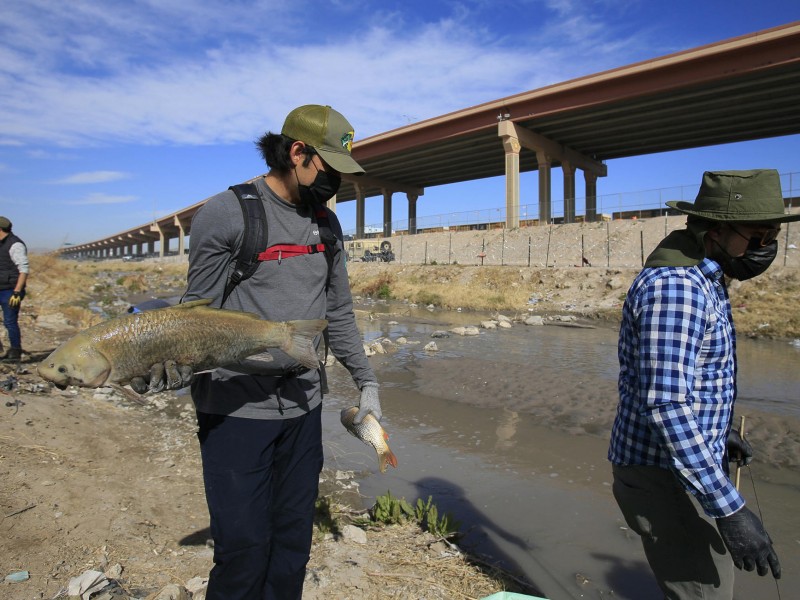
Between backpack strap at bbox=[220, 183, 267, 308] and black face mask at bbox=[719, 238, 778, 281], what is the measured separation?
5.87ft

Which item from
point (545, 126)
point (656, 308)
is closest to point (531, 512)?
point (656, 308)

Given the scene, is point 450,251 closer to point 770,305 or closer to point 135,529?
point 770,305

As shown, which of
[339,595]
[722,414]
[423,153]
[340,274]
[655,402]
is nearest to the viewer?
[655,402]

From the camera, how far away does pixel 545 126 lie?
2797 cm

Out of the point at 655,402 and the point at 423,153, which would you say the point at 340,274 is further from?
the point at 423,153

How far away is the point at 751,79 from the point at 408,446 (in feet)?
76.4

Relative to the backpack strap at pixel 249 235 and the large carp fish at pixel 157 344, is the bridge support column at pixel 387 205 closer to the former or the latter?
the backpack strap at pixel 249 235

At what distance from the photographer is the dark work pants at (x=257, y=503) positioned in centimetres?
193

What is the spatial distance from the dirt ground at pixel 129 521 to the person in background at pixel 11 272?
1.30m

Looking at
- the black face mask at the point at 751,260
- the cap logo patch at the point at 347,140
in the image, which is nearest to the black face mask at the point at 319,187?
the cap logo patch at the point at 347,140

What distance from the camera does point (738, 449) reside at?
6.93ft

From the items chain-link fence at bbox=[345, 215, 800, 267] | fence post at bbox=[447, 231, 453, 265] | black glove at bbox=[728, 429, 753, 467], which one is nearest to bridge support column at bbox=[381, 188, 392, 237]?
chain-link fence at bbox=[345, 215, 800, 267]

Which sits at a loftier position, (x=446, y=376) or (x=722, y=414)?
(x=722, y=414)

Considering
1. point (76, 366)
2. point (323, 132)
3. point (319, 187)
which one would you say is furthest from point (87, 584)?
point (323, 132)
